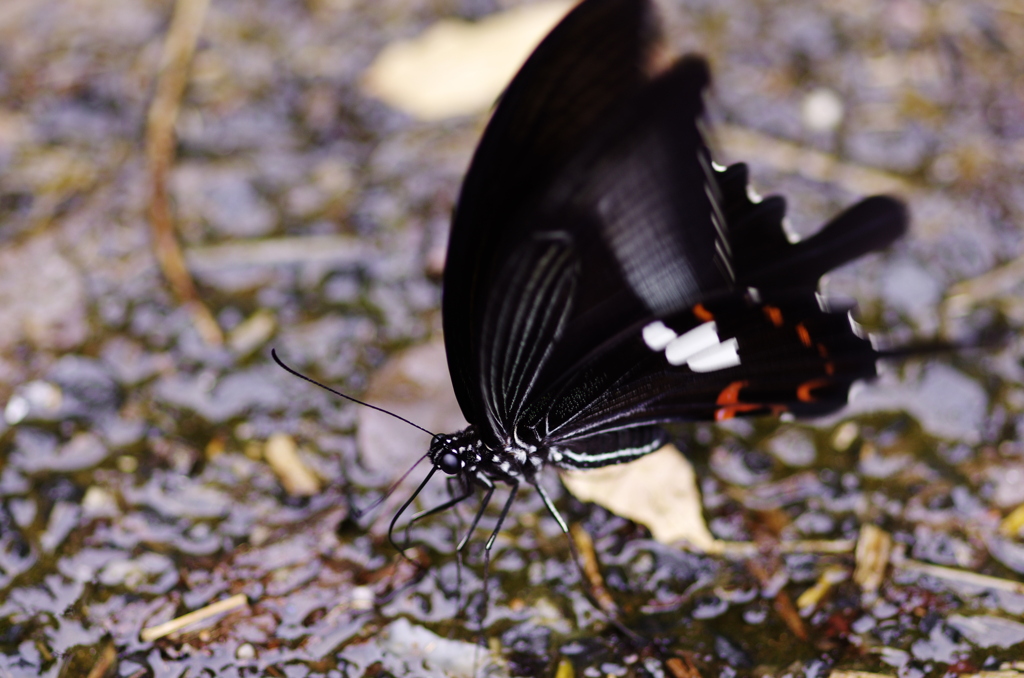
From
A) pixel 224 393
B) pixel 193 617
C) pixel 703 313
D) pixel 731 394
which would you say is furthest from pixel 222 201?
pixel 731 394

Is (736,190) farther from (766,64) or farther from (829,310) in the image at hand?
(766,64)

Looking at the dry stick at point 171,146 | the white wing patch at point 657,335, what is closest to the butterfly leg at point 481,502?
the white wing patch at point 657,335

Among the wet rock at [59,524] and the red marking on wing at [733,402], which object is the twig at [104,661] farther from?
the red marking on wing at [733,402]

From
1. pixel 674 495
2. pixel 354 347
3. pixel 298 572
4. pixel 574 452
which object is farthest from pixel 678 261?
pixel 298 572

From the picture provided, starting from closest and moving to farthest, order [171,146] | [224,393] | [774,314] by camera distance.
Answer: [774,314] → [224,393] → [171,146]

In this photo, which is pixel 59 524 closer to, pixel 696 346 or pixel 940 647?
pixel 696 346

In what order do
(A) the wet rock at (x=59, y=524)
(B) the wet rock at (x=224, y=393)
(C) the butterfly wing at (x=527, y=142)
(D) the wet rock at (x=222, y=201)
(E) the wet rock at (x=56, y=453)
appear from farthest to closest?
(D) the wet rock at (x=222, y=201), (B) the wet rock at (x=224, y=393), (E) the wet rock at (x=56, y=453), (A) the wet rock at (x=59, y=524), (C) the butterfly wing at (x=527, y=142)

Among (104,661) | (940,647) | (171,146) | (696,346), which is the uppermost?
(171,146)
